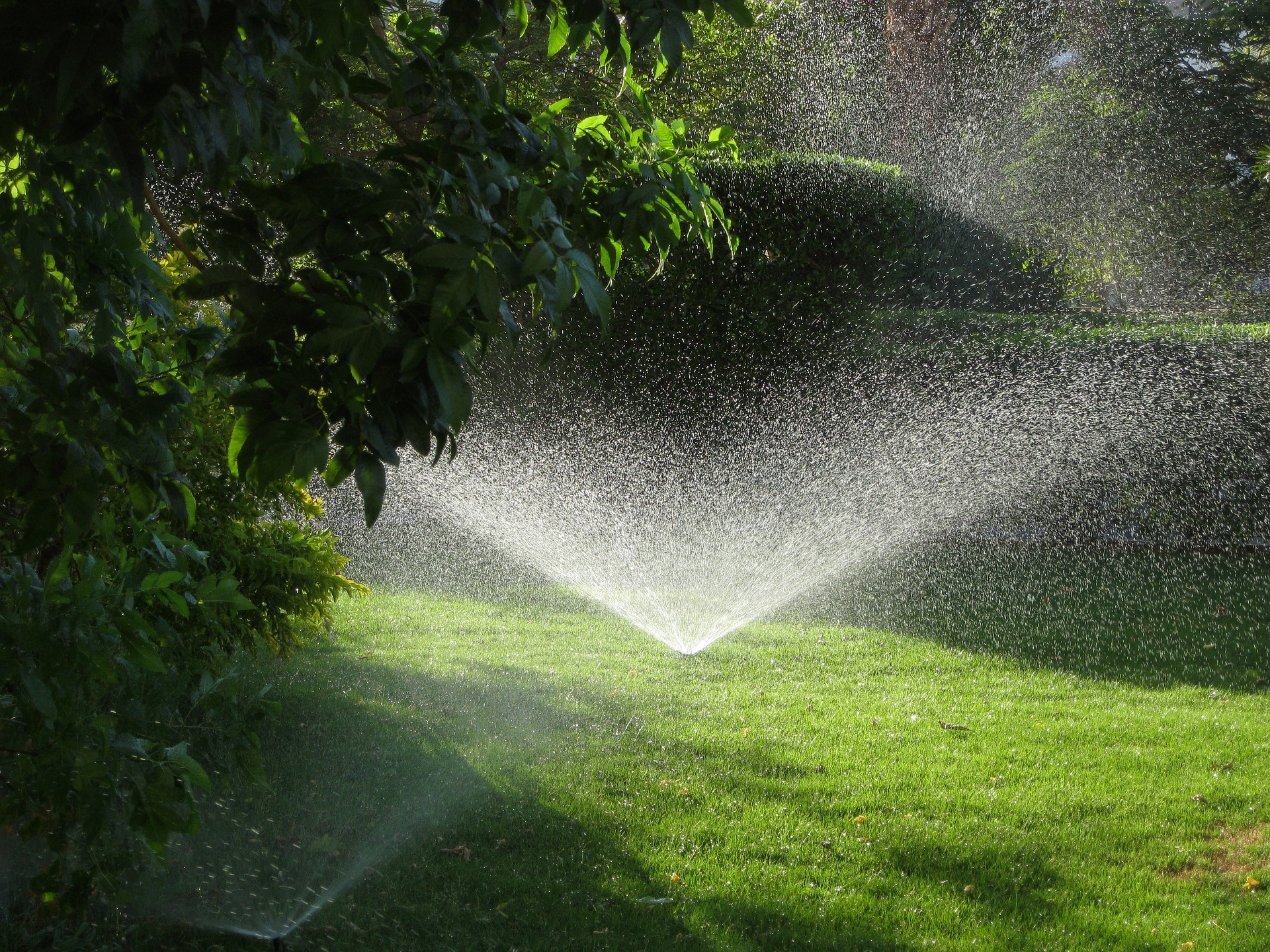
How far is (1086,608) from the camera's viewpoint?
25.1 ft

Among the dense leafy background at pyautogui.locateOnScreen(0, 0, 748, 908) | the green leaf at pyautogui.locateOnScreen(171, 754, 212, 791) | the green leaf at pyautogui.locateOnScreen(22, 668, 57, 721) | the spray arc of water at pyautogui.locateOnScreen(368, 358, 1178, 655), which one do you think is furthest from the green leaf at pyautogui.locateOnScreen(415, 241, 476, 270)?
the spray arc of water at pyautogui.locateOnScreen(368, 358, 1178, 655)

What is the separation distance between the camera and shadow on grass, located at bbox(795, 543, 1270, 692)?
21.3 ft

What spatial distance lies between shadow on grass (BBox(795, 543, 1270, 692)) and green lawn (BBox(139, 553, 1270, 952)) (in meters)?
0.05

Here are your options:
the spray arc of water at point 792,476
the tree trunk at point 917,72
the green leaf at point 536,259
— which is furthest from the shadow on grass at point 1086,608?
the tree trunk at point 917,72

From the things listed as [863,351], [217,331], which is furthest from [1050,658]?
[217,331]

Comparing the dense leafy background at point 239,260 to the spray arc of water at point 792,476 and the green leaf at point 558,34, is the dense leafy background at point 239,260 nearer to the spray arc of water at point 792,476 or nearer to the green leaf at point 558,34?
the green leaf at point 558,34

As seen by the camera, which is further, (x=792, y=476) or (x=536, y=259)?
(x=792, y=476)

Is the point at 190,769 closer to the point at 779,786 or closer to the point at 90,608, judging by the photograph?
the point at 90,608

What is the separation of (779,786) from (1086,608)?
4.28 m

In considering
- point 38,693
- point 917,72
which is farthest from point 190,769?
point 917,72

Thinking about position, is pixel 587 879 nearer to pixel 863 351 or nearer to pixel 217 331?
pixel 217 331

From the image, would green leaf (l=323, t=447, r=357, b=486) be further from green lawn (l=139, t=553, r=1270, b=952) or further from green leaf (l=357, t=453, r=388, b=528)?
green lawn (l=139, t=553, r=1270, b=952)

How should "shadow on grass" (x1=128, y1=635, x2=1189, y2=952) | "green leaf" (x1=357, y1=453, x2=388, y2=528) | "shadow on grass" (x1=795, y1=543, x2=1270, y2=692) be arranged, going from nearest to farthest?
"green leaf" (x1=357, y1=453, x2=388, y2=528), "shadow on grass" (x1=128, y1=635, x2=1189, y2=952), "shadow on grass" (x1=795, y1=543, x2=1270, y2=692)

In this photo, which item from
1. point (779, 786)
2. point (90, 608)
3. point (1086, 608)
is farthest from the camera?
point (1086, 608)
